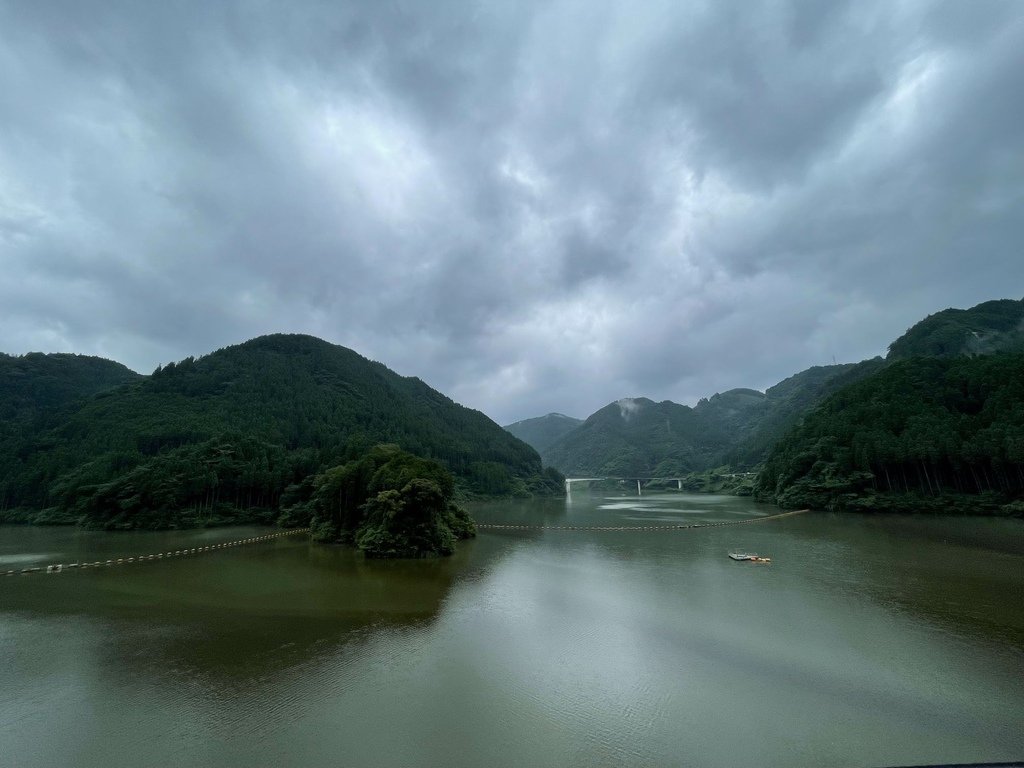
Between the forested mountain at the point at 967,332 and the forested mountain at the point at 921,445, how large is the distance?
104ft

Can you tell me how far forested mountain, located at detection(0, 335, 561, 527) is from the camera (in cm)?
5059

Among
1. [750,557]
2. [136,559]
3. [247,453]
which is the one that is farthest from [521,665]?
[247,453]

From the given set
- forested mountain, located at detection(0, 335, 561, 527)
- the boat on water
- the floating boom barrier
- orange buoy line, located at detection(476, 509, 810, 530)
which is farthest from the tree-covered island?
the boat on water

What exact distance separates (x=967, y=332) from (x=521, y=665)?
361 feet

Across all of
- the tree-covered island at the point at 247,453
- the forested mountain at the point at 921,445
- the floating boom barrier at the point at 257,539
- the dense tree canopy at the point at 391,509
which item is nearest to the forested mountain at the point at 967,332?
the forested mountain at the point at 921,445

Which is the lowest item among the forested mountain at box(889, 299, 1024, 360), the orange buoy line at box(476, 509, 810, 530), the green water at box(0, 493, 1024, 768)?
the green water at box(0, 493, 1024, 768)

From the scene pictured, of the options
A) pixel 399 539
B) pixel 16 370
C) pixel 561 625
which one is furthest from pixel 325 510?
pixel 16 370

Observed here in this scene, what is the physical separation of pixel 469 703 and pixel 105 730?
694cm

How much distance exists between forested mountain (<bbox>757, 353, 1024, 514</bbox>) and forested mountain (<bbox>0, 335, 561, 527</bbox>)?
52485mm

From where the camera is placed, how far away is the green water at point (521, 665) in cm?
864

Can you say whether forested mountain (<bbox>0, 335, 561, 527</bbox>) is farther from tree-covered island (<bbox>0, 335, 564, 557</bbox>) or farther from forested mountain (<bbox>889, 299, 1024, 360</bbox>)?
forested mountain (<bbox>889, 299, 1024, 360</bbox>)

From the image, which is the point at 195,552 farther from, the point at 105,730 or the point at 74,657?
the point at 105,730

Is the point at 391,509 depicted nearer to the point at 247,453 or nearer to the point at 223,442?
the point at 247,453

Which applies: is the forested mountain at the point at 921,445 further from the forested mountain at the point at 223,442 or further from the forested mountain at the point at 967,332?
the forested mountain at the point at 223,442
